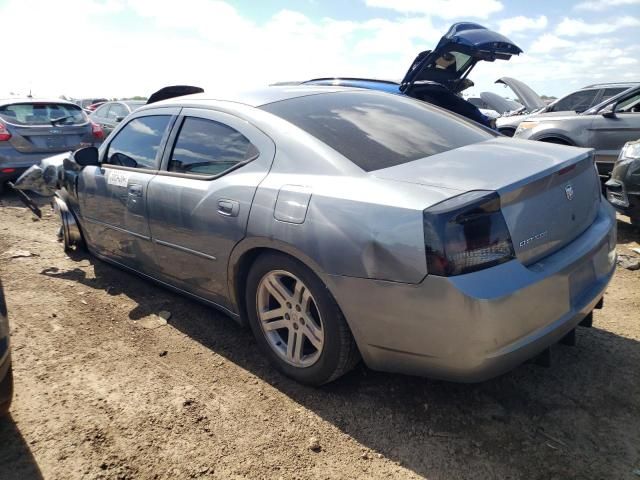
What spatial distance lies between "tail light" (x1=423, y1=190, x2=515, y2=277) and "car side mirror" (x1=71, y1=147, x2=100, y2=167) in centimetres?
315

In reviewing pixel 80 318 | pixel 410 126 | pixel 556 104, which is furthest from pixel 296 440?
pixel 556 104

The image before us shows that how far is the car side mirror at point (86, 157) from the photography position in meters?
4.07

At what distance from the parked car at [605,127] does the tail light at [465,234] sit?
20.0 feet

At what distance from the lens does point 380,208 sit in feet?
6.99

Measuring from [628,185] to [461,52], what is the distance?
3014 mm

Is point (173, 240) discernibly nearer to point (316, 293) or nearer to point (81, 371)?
point (81, 371)

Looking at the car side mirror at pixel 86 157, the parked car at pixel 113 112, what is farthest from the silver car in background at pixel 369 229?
the parked car at pixel 113 112

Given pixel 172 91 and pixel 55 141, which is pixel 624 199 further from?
pixel 55 141

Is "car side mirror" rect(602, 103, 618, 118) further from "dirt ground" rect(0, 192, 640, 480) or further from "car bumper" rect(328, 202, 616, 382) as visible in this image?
"car bumper" rect(328, 202, 616, 382)

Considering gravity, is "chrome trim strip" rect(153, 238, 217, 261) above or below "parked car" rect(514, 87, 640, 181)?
below

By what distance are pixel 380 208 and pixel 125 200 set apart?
2.23 metres

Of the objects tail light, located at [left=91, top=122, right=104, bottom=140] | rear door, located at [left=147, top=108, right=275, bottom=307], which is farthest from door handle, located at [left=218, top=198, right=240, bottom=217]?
tail light, located at [left=91, top=122, right=104, bottom=140]

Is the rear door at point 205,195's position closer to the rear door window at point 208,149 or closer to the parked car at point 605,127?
the rear door window at point 208,149

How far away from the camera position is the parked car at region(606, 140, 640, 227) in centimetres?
488
